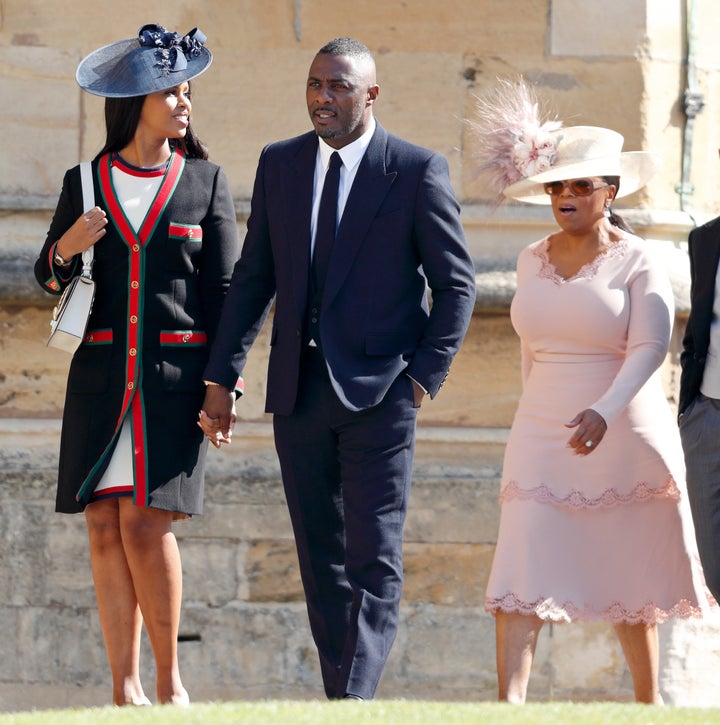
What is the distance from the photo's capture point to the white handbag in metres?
5.18

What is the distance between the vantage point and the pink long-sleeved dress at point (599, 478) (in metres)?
5.26

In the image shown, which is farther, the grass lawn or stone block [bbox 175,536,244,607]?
stone block [bbox 175,536,244,607]

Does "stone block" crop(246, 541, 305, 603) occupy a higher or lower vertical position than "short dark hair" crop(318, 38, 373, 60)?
lower

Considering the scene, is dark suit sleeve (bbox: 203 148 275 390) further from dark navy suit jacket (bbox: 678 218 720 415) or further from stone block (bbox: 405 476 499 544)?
stone block (bbox: 405 476 499 544)

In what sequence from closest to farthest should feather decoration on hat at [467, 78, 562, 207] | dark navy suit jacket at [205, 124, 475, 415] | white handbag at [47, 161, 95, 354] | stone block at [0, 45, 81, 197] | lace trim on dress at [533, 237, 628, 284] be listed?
dark navy suit jacket at [205, 124, 475, 415] < white handbag at [47, 161, 95, 354] < lace trim on dress at [533, 237, 628, 284] < feather decoration on hat at [467, 78, 562, 207] < stone block at [0, 45, 81, 197]

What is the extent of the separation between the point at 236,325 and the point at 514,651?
4.27 feet

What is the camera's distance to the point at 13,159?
6.76 meters

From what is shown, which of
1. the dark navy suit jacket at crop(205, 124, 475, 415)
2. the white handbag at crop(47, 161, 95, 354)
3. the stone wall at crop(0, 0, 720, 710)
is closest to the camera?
the dark navy suit jacket at crop(205, 124, 475, 415)

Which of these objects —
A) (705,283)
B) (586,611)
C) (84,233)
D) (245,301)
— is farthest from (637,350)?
(84,233)

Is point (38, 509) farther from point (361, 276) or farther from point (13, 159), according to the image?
point (361, 276)

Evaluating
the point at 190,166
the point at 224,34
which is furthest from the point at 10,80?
the point at 190,166

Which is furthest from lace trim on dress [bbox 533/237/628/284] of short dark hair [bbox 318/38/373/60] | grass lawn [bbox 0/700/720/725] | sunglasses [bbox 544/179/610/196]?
grass lawn [bbox 0/700/720/725]

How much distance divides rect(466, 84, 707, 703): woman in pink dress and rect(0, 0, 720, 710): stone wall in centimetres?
121

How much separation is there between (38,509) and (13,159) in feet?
4.59
